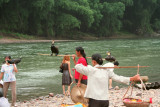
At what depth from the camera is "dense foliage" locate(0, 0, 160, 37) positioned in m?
47.9

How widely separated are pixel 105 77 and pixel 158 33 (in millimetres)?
73578

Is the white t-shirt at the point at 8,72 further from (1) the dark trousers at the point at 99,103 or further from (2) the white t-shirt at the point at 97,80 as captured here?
(1) the dark trousers at the point at 99,103

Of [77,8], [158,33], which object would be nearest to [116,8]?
[77,8]

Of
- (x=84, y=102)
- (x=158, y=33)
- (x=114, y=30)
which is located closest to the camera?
(x=84, y=102)

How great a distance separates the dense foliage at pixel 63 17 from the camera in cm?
4791

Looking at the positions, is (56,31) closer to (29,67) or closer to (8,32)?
(8,32)

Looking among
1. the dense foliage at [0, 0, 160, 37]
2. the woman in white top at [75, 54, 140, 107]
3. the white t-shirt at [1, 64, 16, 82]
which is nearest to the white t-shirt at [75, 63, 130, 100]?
the woman in white top at [75, 54, 140, 107]

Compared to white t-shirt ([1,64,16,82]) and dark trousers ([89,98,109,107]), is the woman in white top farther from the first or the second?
white t-shirt ([1,64,16,82])

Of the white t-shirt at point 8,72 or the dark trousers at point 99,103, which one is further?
the white t-shirt at point 8,72

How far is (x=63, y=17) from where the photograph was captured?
173 feet

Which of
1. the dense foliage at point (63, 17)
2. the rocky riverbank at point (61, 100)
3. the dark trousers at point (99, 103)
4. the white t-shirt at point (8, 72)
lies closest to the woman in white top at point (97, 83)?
the dark trousers at point (99, 103)

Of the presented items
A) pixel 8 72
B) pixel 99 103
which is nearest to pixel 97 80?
pixel 99 103

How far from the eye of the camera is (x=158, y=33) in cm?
7631

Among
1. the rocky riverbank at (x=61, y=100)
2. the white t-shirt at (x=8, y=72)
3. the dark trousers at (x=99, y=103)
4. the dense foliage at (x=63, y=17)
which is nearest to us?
the dark trousers at (x=99, y=103)
